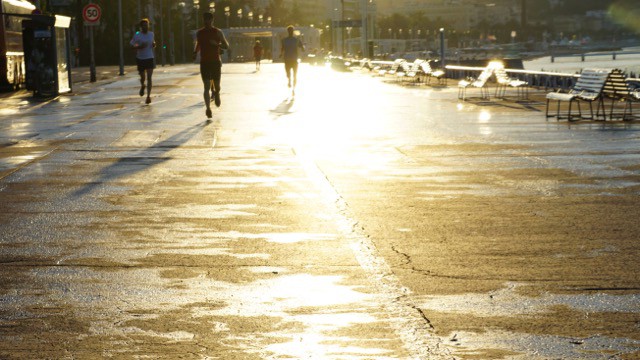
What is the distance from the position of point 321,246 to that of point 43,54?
2426 centimetres

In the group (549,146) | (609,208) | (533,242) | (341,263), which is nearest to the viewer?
(341,263)

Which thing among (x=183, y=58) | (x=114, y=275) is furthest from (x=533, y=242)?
(x=183, y=58)

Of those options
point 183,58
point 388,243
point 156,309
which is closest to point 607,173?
point 388,243

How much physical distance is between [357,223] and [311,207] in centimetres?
92

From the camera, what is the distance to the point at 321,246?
26.8ft

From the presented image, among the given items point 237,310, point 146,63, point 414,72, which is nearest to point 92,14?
point 414,72

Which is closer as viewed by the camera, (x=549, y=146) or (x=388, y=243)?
(x=388, y=243)

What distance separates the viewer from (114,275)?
7.18 meters

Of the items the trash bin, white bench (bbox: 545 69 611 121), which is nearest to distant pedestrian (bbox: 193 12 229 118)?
white bench (bbox: 545 69 611 121)

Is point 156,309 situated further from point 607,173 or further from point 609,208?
point 607,173

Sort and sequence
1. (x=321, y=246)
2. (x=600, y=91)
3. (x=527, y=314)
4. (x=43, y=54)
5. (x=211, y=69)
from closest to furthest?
(x=527, y=314), (x=321, y=246), (x=600, y=91), (x=211, y=69), (x=43, y=54)

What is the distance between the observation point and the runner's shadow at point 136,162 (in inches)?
467

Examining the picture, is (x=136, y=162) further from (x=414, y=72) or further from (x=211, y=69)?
(x=414, y=72)

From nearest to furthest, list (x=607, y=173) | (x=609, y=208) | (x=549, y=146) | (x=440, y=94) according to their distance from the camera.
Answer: (x=609, y=208) < (x=607, y=173) < (x=549, y=146) < (x=440, y=94)
